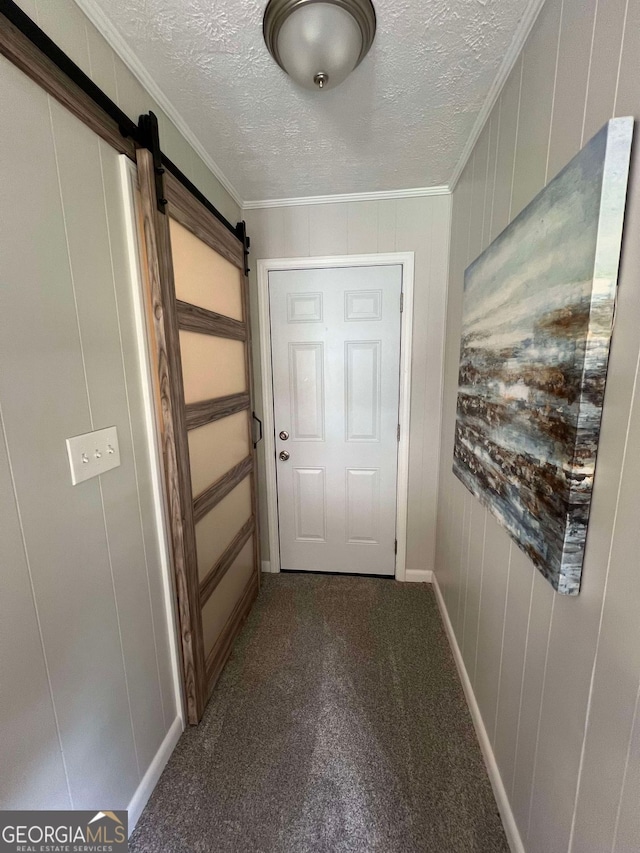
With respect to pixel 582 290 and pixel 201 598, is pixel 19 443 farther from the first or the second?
pixel 582 290

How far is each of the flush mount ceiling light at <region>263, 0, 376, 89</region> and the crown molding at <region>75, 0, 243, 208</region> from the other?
446 mm

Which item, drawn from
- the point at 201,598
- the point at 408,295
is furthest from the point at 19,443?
the point at 408,295

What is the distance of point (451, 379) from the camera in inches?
71.6

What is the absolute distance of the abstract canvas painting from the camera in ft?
2.10

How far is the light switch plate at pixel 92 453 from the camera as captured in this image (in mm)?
854

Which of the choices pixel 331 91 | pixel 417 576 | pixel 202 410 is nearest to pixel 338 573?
pixel 417 576

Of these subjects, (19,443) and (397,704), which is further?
(397,704)

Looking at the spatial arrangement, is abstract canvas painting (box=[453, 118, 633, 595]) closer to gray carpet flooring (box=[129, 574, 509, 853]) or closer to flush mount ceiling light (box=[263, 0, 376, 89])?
flush mount ceiling light (box=[263, 0, 376, 89])

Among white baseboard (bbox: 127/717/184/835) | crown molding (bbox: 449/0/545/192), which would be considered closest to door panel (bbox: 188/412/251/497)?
white baseboard (bbox: 127/717/184/835)

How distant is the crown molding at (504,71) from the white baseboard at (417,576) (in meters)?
2.32

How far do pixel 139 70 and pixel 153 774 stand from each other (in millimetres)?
2356

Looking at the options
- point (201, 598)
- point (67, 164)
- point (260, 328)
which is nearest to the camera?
point (67, 164)

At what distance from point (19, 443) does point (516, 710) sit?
1501 millimetres

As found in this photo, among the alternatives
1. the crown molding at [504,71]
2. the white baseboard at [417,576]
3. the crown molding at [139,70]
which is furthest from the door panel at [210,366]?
the white baseboard at [417,576]
